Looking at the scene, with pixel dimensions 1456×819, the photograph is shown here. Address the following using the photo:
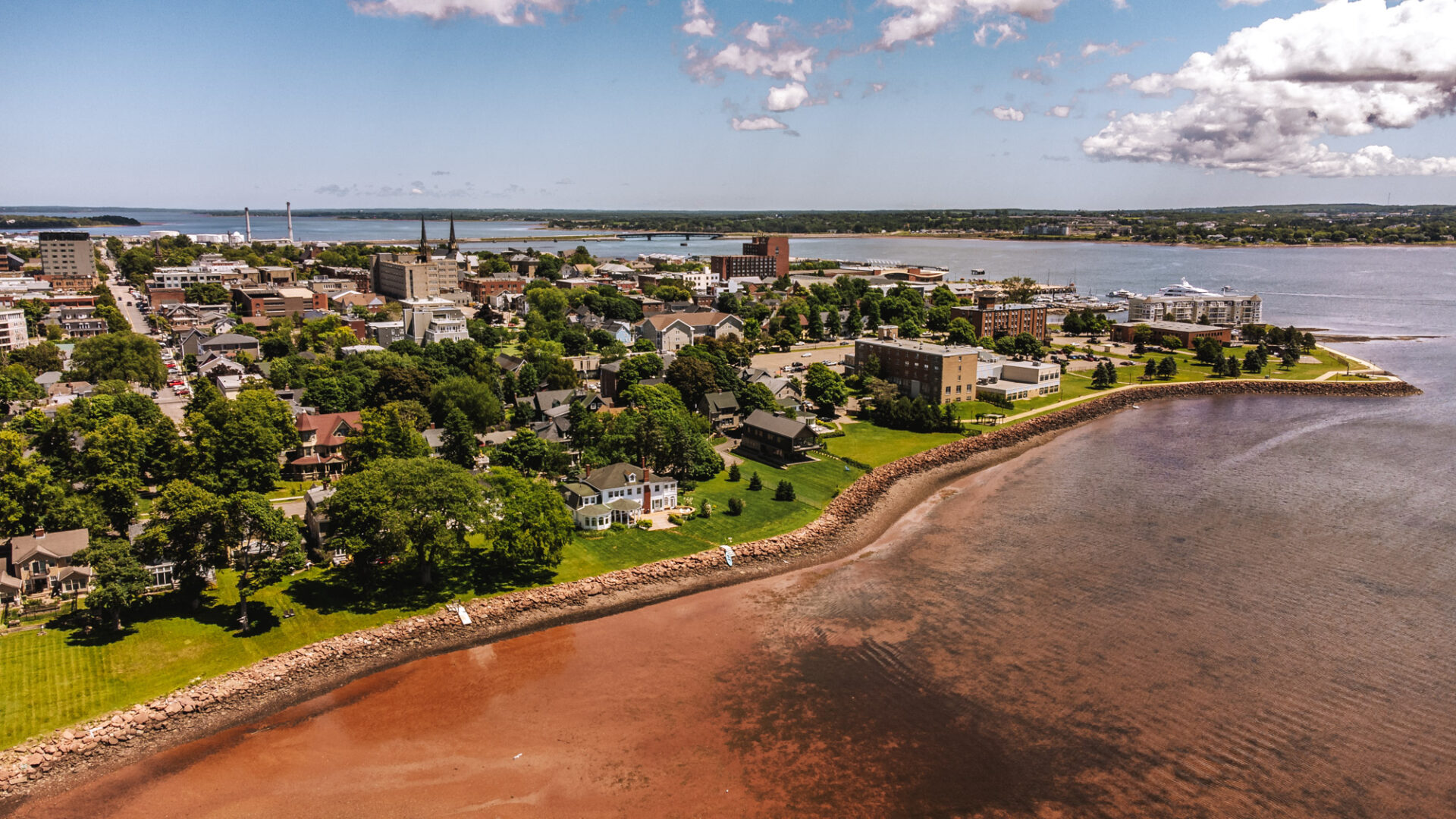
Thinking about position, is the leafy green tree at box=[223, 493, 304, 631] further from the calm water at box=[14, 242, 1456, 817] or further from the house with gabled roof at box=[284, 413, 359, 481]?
the house with gabled roof at box=[284, 413, 359, 481]

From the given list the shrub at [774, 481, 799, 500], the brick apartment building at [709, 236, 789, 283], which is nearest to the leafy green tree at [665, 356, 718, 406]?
the shrub at [774, 481, 799, 500]

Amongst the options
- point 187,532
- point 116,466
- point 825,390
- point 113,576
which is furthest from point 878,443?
point 116,466

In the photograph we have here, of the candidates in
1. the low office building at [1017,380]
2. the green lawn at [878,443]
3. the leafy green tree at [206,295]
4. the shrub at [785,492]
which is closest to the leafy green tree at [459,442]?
the shrub at [785,492]

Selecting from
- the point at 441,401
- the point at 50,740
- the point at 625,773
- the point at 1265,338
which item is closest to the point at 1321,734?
the point at 625,773

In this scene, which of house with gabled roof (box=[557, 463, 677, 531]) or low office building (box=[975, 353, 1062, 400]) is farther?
low office building (box=[975, 353, 1062, 400])

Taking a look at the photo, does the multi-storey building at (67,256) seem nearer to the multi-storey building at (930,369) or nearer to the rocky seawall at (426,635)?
the multi-storey building at (930,369)
